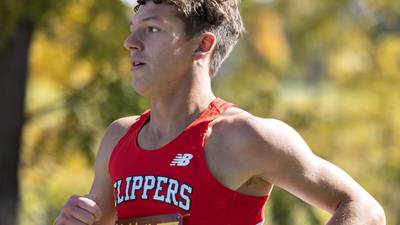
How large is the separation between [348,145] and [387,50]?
58.3 inches

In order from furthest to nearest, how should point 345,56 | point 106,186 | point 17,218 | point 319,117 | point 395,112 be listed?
1. point 345,56
2. point 395,112
3. point 319,117
4. point 17,218
5. point 106,186

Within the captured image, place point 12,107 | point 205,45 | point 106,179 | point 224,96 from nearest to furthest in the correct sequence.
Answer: point 205,45
point 106,179
point 12,107
point 224,96

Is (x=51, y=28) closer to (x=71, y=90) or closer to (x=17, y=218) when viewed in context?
(x=71, y=90)

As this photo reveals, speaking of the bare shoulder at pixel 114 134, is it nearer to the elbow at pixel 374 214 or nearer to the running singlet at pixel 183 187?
the running singlet at pixel 183 187

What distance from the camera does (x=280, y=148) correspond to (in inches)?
129

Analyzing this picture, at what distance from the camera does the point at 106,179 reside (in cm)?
368

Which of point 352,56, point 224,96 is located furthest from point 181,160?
point 352,56

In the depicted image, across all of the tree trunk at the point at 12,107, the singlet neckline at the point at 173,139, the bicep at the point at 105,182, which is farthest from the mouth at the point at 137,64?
the tree trunk at the point at 12,107

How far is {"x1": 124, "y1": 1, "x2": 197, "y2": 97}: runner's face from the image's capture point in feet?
11.2

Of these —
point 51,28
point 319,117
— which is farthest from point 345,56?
point 51,28

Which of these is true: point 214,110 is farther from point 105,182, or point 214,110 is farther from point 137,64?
point 105,182

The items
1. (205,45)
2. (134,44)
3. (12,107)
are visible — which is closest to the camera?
(134,44)

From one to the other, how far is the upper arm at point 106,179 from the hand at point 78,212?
34cm

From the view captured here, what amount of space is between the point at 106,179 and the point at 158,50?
0.53 metres
